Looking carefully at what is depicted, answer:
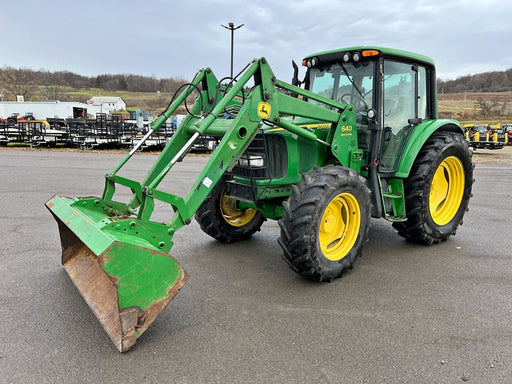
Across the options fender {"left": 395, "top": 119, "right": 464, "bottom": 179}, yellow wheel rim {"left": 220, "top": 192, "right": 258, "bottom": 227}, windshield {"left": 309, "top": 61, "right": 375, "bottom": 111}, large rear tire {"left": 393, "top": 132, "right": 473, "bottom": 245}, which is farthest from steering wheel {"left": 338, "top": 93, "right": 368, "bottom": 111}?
yellow wheel rim {"left": 220, "top": 192, "right": 258, "bottom": 227}

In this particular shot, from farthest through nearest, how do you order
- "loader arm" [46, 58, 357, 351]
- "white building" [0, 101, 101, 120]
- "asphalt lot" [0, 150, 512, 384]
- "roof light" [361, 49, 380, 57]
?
"white building" [0, 101, 101, 120]
"roof light" [361, 49, 380, 57]
"loader arm" [46, 58, 357, 351]
"asphalt lot" [0, 150, 512, 384]

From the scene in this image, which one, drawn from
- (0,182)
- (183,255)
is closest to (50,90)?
(0,182)

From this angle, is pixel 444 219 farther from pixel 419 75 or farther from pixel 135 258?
pixel 135 258

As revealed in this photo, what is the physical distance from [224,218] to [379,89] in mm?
2469

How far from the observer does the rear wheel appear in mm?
4758

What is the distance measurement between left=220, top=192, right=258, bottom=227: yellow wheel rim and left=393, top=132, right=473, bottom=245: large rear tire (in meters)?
1.96

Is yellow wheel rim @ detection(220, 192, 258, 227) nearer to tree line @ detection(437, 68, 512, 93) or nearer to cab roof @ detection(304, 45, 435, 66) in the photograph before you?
cab roof @ detection(304, 45, 435, 66)

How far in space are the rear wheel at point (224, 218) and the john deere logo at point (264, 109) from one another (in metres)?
1.42

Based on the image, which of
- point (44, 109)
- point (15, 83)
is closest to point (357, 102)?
point (44, 109)

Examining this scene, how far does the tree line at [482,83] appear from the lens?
81.1 m

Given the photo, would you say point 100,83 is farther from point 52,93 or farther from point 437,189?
point 437,189

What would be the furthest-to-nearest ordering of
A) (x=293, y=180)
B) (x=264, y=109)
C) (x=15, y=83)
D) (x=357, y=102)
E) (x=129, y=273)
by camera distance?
(x=15, y=83), (x=357, y=102), (x=293, y=180), (x=264, y=109), (x=129, y=273)

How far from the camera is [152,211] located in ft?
11.0

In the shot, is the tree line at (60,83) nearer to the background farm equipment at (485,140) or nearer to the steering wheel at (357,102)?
the background farm equipment at (485,140)
